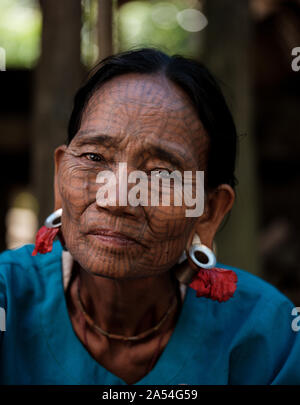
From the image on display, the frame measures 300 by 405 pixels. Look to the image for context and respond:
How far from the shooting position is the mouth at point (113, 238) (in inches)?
67.9

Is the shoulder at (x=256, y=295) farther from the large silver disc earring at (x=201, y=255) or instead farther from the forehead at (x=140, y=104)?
the forehead at (x=140, y=104)

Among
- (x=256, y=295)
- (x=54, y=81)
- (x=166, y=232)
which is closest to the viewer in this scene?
(x=166, y=232)

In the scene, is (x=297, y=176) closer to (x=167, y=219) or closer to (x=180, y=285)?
(x=180, y=285)

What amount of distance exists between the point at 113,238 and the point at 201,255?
47cm

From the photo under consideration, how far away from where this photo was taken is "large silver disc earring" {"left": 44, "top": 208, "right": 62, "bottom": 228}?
6.55 ft

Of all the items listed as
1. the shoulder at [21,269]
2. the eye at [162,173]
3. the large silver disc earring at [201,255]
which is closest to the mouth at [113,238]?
the eye at [162,173]

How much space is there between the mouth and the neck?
31cm

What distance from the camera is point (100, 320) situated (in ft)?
6.82

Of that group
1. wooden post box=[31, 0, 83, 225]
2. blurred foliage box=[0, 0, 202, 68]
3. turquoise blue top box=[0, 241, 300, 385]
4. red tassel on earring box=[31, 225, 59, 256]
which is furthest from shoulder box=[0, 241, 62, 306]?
blurred foliage box=[0, 0, 202, 68]

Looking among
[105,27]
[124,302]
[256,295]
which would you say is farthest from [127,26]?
[124,302]

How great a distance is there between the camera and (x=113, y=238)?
1.73 metres

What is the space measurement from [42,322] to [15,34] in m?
11.4

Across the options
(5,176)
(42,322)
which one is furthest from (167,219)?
(5,176)

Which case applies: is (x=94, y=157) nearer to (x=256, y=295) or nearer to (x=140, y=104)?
(x=140, y=104)
